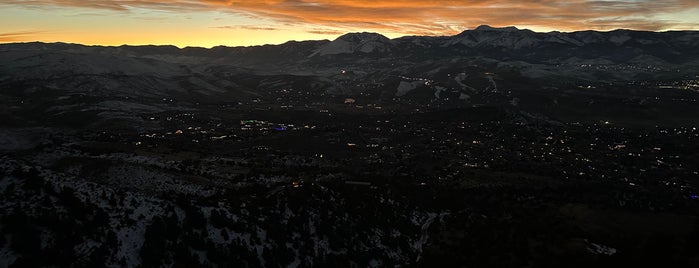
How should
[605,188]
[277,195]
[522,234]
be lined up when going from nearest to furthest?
[277,195] → [522,234] → [605,188]

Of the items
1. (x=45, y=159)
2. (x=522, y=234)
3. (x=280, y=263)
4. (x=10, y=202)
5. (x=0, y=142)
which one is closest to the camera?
(x=10, y=202)

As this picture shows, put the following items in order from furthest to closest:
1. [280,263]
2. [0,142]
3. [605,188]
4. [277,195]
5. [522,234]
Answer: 1. [0,142]
2. [605,188]
3. [522,234]
4. [277,195]
5. [280,263]

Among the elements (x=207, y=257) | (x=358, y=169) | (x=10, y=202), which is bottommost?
(x=358, y=169)

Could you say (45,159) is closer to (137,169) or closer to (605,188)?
(137,169)

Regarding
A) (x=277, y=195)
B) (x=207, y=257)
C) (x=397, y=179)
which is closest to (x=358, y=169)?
(x=397, y=179)

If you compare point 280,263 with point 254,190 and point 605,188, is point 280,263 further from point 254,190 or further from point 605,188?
point 605,188

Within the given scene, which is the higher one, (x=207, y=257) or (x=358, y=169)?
(x=207, y=257)

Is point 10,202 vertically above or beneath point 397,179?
above

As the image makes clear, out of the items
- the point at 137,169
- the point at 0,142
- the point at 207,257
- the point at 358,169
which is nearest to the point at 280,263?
the point at 207,257

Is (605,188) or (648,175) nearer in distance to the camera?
(605,188)
